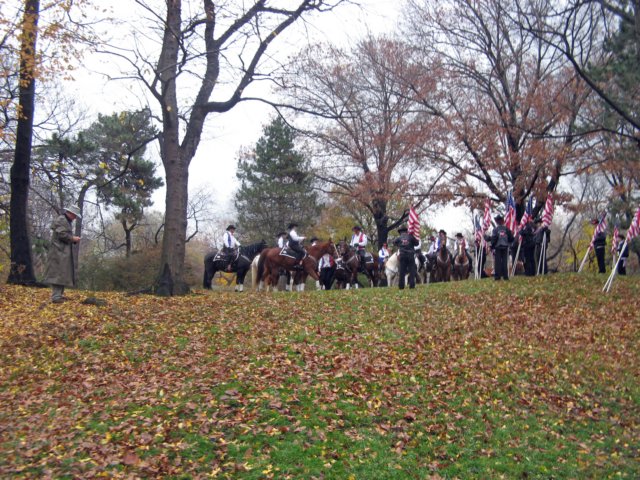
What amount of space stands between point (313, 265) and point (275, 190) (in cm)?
2323

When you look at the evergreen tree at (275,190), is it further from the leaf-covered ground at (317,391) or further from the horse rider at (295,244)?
the leaf-covered ground at (317,391)

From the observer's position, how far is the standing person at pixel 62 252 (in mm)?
14516

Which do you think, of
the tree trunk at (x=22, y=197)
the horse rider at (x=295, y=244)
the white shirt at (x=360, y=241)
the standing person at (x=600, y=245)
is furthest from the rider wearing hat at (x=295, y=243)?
the standing person at (x=600, y=245)

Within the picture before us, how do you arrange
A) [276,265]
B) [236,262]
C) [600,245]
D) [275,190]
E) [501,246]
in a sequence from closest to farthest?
[501,246] → [600,245] → [276,265] → [236,262] → [275,190]

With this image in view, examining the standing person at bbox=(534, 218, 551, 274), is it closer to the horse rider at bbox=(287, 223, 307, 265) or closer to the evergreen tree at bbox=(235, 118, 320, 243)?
the horse rider at bbox=(287, 223, 307, 265)

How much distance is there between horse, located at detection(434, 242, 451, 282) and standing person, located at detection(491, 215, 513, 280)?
5.88 m

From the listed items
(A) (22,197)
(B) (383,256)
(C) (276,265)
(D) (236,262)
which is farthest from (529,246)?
(A) (22,197)

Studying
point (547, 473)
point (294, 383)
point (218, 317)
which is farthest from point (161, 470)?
point (218, 317)

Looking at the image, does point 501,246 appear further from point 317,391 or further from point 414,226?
point 317,391

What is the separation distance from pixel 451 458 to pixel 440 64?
22719mm

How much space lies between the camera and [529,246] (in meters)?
22.5

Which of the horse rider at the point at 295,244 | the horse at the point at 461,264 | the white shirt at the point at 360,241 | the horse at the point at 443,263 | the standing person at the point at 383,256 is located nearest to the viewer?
the horse rider at the point at 295,244

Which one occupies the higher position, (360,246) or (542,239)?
(360,246)

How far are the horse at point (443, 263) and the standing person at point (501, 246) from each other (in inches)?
231
